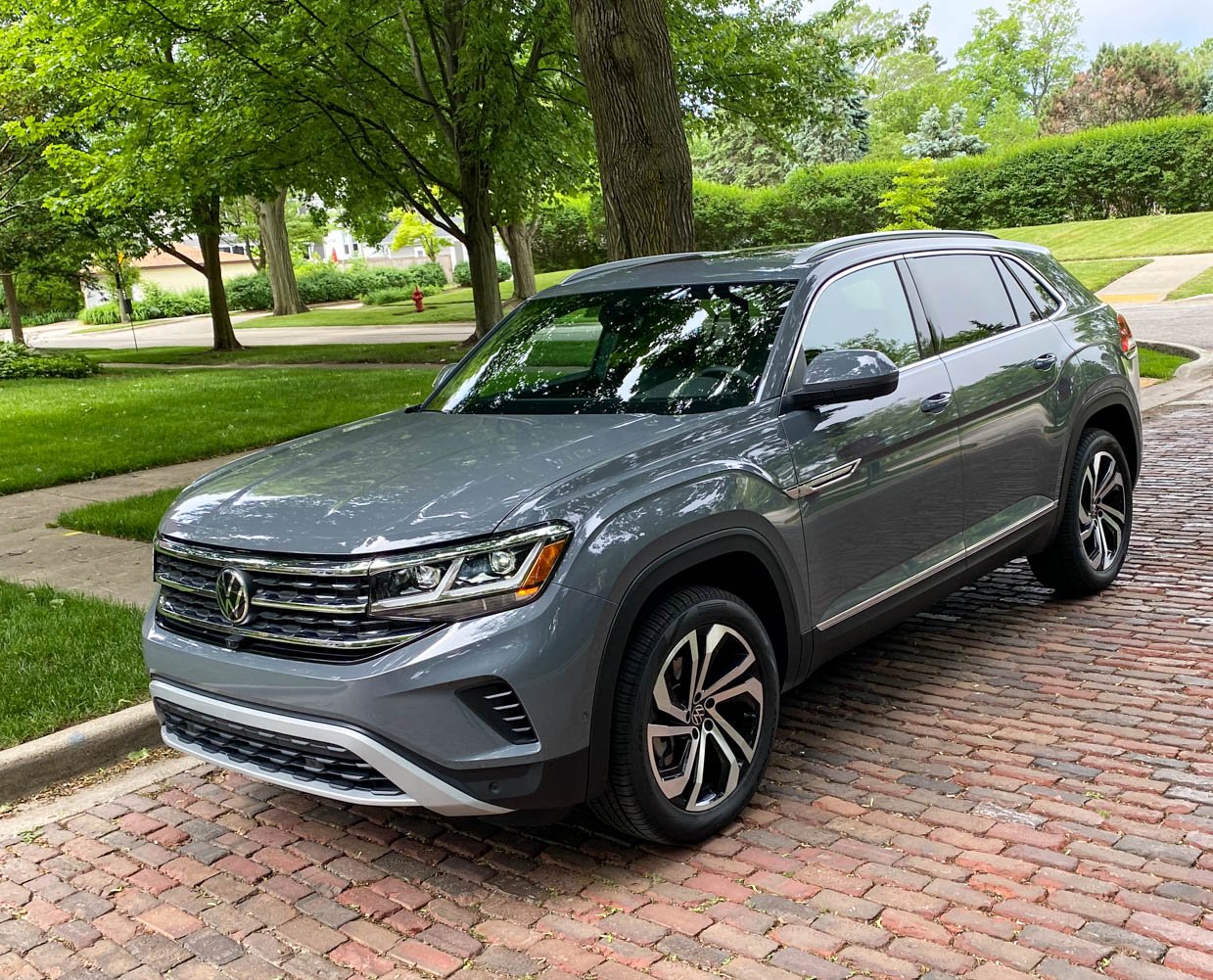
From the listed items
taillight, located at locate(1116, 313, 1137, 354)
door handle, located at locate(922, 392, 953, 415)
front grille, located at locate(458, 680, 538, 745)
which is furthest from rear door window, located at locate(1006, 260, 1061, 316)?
front grille, located at locate(458, 680, 538, 745)

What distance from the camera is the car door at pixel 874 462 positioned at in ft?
13.2

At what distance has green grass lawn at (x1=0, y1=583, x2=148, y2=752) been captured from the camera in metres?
4.77

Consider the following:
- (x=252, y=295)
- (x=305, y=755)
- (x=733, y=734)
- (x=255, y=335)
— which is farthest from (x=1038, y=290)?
(x=252, y=295)

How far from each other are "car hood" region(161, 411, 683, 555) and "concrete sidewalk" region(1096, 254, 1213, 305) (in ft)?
74.3

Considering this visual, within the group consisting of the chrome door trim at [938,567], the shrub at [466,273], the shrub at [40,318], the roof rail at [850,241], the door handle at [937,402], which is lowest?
the chrome door trim at [938,567]

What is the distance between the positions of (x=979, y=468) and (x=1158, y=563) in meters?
2.23

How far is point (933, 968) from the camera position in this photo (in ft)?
9.57

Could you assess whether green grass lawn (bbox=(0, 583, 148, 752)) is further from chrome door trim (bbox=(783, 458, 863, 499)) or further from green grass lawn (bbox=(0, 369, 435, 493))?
green grass lawn (bbox=(0, 369, 435, 493))

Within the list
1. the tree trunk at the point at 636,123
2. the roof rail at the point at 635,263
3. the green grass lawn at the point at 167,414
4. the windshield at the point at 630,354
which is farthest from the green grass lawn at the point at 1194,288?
the windshield at the point at 630,354

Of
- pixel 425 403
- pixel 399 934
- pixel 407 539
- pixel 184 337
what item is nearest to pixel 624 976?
pixel 399 934

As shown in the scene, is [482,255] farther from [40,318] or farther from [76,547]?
[40,318]

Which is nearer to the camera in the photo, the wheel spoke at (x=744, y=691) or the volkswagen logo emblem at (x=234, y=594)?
the volkswagen logo emblem at (x=234, y=594)

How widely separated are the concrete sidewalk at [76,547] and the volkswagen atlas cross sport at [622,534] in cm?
305

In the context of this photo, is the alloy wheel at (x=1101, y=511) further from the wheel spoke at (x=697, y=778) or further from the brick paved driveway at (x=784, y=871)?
the wheel spoke at (x=697, y=778)
